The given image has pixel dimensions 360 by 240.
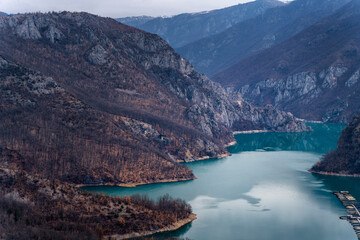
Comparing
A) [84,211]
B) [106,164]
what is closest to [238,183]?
[106,164]

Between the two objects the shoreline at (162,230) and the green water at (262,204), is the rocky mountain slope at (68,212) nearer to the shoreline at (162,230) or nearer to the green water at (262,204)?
the shoreline at (162,230)

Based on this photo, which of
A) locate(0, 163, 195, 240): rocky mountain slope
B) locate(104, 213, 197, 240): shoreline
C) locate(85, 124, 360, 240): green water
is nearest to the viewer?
locate(0, 163, 195, 240): rocky mountain slope

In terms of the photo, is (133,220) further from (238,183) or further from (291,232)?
(238,183)

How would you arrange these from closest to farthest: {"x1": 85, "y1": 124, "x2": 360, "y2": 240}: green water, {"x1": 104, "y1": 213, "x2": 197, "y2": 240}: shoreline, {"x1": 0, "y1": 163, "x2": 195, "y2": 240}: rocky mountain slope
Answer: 1. {"x1": 0, "y1": 163, "x2": 195, "y2": 240}: rocky mountain slope
2. {"x1": 104, "y1": 213, "x2": 197, "y2": 240}: shoreline
3. {"x1": 85, "y1": 124, "x2": 360, "y2": 240}: green water

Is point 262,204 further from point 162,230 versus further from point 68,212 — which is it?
point 68,212

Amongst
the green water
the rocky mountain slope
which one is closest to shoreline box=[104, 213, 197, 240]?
the rocky mountain slope

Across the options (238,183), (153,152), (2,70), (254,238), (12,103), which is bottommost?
(254,238)

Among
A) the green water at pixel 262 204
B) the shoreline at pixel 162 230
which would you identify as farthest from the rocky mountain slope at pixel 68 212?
the green water at pixel 262 204

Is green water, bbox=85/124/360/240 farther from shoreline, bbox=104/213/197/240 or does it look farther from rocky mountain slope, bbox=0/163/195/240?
rocky mountain slope, bbox=0/163/195/240

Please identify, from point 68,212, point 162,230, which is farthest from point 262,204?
point 68,212

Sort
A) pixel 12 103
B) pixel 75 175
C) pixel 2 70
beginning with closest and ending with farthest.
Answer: pixel 75 175, pixel 12 103, pixel 2 70

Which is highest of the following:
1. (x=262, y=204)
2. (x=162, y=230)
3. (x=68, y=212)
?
(x=68, y=212)
